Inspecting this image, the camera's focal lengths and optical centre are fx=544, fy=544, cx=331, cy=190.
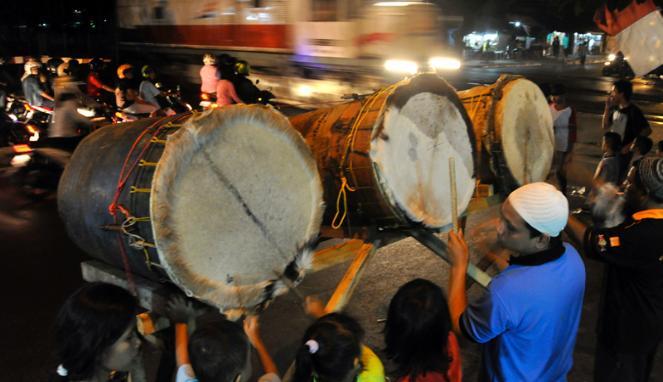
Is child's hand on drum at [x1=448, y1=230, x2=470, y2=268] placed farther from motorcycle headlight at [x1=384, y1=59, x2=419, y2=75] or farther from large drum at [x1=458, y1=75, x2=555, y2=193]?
motorcycle headlight at [x1=384, y1=59, x2=419, y2=75]

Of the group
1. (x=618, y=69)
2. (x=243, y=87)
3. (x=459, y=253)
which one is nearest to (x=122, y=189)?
(x=459, y=253)

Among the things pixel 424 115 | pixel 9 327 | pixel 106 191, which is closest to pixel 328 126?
pixel 424 115

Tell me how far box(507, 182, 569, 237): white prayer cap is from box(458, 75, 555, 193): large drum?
5.85 ft

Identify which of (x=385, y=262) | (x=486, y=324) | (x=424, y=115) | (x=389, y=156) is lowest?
(x=385, y=262)

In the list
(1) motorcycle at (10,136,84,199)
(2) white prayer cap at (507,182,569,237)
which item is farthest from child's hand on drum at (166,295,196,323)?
(1) motorcycle at (10,136,84,199)

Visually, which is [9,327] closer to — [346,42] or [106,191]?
[106,191]

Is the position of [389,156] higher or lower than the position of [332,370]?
higher

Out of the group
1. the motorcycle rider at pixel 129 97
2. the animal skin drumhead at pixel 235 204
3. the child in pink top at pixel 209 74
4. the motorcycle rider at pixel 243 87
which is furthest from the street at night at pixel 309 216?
the child in pink top at pixel 209 74

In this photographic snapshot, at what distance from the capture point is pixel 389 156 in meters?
3.00

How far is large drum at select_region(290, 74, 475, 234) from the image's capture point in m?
3.00

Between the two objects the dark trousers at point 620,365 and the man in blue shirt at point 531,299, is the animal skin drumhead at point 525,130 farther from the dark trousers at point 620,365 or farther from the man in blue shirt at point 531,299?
the man in blue shirt at point 531,299

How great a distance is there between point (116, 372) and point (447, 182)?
7.12 feet

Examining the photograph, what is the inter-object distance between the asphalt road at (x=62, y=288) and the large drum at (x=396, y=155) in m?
→ 1.17

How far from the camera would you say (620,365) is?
8.82ft
